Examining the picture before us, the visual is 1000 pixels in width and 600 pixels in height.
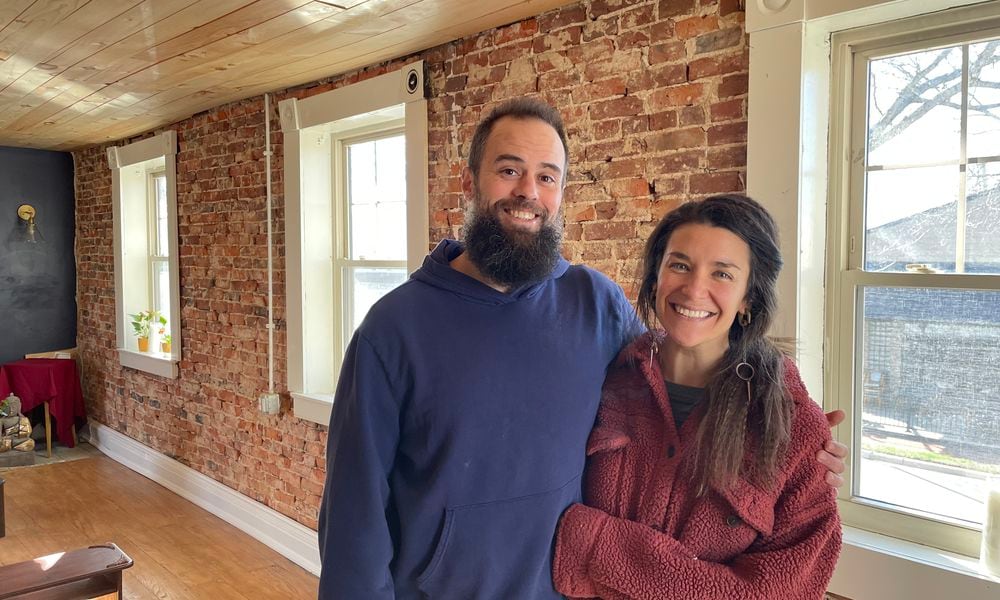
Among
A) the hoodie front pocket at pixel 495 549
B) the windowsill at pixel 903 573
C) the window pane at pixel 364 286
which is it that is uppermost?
the window pane at pixel 364 286

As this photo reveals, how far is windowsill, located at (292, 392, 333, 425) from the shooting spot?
151 inches

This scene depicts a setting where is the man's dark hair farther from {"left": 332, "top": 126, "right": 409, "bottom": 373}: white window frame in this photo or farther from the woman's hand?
{"left": 332, "top": 126, "right": 409, "bottom": 373}: white window frame

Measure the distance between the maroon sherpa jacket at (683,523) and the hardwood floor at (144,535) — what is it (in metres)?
2.77

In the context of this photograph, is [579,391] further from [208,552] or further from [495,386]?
[208,552]

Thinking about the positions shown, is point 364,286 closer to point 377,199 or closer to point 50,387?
point 377,199

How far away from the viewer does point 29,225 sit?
6605 millimetres

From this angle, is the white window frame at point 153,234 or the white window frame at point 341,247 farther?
the white window frame at point 153,234

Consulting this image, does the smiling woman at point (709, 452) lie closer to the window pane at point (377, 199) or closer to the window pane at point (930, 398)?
the window pane at point (930, 398)

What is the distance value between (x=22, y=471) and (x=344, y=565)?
18.6ft

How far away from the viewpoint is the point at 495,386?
150cm

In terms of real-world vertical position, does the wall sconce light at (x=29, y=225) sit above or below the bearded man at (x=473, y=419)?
above

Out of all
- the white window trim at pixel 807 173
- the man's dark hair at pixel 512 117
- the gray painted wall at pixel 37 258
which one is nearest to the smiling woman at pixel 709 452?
the man's dark hair at pixel 512 117

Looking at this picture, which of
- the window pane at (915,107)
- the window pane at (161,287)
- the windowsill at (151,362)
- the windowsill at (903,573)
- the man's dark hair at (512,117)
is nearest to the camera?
the man's dark hair at (512,117)

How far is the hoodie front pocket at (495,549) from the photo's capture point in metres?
1.47
